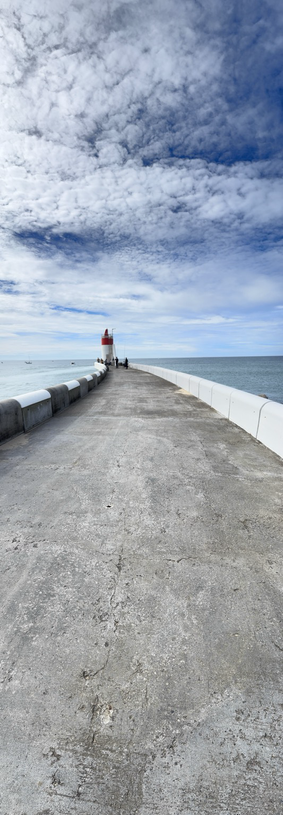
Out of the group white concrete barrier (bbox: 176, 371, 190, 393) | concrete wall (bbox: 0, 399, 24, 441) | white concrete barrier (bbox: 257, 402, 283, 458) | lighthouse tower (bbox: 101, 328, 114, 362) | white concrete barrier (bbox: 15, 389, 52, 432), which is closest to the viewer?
white concrete barrier (bbox: 257, 402, 283, 458)

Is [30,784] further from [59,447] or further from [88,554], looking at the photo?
[59,447]

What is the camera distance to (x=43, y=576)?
2.54 m

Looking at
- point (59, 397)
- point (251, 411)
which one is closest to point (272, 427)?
point (251, 411)

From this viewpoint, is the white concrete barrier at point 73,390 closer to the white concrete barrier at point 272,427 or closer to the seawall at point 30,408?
the seawall at point 30,408

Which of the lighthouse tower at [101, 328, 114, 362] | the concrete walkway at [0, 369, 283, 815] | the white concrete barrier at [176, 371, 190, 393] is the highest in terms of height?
the lighthouse tower at [101, 328, 114, 362]

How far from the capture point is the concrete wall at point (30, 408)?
20.0 feet

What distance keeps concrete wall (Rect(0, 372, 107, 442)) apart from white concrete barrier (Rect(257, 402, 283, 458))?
4.81 metres

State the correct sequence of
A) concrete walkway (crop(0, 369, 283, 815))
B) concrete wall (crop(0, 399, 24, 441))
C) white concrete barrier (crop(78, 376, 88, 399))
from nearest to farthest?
concrete walkway (crop(0, 369, 283, 815)) < concrete wall (crop(0, 399, 24, 441)) < white concrete barrier (crop(78, 376, 88, 399))

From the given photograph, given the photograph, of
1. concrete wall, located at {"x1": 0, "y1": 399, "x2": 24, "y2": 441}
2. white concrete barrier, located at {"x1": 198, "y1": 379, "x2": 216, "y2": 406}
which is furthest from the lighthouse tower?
concrete wall, located at {"x1": 0, "y1": 399, "x2": 24, "y2": 441}

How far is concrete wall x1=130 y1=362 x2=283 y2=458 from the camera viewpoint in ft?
17.6

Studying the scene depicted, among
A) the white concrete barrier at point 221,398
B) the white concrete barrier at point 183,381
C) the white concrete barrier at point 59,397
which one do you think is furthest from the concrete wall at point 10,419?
the white concrete barrier at point 183,381

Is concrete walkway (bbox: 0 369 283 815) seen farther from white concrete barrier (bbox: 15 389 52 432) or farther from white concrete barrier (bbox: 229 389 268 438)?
white concrete barrier (bbox: 15 389 52 432)

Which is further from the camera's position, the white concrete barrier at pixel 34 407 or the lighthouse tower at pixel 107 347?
the lighthouse tower at pixel 107 347

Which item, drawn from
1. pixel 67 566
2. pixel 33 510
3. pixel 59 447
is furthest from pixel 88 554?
pixel 59 447
